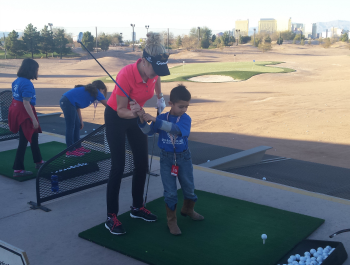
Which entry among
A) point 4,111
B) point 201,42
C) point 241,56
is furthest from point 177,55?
point 4,111

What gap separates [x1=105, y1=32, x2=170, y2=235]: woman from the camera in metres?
3.30

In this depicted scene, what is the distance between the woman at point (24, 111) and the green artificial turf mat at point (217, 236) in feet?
7.12

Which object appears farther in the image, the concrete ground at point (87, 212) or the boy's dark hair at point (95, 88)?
the boy's dark hair at point (95, 88)

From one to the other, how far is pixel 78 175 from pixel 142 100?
1956 mm

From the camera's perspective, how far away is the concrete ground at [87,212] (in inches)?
129

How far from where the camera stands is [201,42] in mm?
76375

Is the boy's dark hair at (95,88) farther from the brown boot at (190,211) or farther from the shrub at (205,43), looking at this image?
the shrub at (205,43)

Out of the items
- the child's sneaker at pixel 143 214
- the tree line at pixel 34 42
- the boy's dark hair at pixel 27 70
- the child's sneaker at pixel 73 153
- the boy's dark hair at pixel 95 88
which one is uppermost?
the tree line at pixel 34 42

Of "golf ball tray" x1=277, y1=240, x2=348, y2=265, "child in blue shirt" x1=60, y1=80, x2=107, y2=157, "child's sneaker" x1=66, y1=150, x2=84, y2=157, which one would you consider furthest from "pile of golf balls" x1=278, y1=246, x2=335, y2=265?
"child in blue shirt" x1=60, y1=80, x2=107, y2=157

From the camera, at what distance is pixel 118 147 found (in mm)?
3527

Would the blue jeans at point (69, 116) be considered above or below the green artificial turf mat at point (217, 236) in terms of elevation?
above

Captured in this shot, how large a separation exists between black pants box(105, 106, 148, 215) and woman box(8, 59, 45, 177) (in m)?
2.07

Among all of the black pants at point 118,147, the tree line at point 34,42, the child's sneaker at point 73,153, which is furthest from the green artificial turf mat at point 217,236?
the tree line at point 34,42

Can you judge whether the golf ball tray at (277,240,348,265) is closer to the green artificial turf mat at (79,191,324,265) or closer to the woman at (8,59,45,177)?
the green artificial turf mat at (79,191,324,265)
